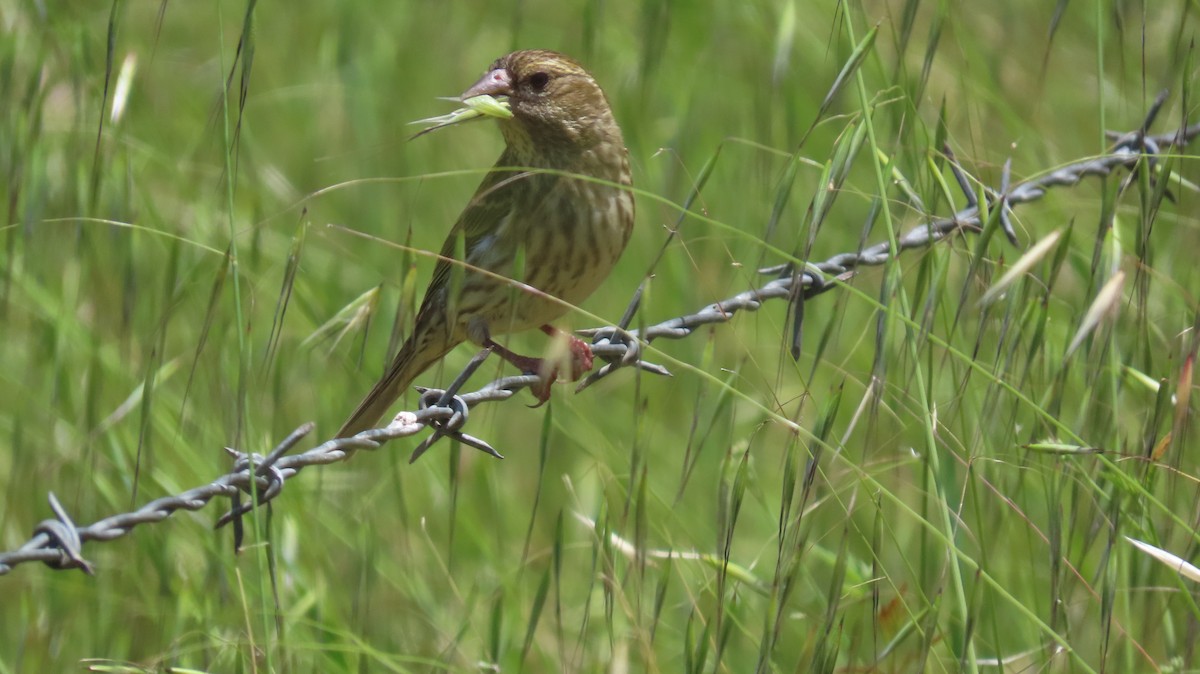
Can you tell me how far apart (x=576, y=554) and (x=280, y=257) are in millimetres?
1278

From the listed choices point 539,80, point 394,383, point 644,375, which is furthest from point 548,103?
point 644,375

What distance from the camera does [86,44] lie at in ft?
9.78

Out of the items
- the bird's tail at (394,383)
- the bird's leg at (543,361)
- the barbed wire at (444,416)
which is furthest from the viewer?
the bird's tail at (394,383)

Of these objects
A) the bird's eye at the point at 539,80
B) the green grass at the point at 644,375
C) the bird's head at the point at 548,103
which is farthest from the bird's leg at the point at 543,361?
the bird's eye at the point at 539,80

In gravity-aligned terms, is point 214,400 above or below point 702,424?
above

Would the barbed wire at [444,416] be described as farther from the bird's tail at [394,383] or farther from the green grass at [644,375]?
the bird's tail at [394,383]

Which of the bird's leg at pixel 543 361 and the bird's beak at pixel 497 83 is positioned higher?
the bird's beak at pixel 497 83

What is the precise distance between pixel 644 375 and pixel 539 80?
1532mm

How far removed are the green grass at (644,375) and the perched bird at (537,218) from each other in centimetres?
18

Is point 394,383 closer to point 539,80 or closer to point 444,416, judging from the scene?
point 539,80

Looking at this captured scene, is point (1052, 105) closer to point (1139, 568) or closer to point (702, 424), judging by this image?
point (702, 424)

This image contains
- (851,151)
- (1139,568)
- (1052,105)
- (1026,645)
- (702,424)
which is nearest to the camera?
(851,151)

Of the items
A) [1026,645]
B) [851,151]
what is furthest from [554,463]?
[851,151]

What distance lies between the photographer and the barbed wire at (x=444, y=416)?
210 centimetres
